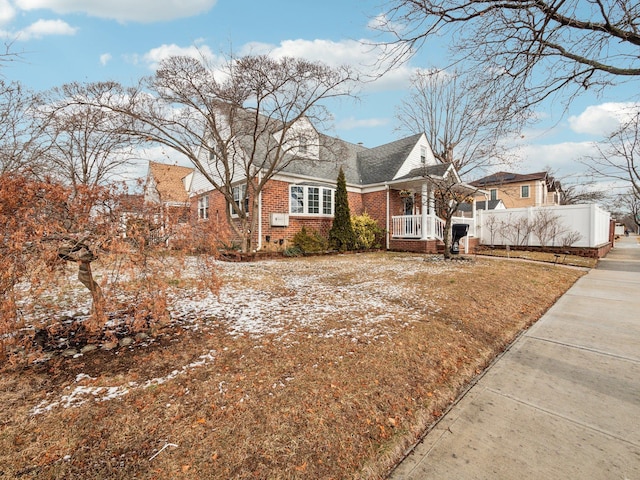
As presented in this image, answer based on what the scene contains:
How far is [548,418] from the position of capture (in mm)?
2287

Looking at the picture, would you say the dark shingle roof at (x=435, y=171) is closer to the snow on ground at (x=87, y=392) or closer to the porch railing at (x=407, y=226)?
the porch railing at (x=407, y=226)

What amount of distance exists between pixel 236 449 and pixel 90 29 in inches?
379

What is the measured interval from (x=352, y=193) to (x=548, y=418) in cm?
1355

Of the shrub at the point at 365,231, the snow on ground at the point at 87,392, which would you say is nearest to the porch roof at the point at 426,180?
the shrub at the point at 365,231

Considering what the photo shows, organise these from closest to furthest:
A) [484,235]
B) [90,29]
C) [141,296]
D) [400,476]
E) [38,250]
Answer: [400,476], [38,250], [141,296], [90,29], [484,235]

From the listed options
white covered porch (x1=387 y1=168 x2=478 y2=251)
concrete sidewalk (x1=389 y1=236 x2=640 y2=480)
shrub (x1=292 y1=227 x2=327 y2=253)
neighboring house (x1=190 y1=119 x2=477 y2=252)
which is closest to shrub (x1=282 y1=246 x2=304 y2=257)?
shrub (x1=292 y1=227 x2=327 y2=253)

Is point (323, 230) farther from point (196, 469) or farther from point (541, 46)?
point (196, 469)

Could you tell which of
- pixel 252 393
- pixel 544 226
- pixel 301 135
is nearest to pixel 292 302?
pixel 252 393

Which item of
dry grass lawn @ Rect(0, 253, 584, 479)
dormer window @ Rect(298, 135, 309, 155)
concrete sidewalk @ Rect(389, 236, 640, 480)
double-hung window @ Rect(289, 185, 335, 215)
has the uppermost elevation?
dormer window @ Rect(298, 135, 309, 155)

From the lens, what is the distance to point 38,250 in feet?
8.23

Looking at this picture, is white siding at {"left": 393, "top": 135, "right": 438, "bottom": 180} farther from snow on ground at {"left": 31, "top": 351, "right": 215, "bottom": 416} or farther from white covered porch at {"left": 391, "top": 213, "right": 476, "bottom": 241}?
snow on ground at {"left": 31, "top": 351, "right": 215, "bottom": 416}

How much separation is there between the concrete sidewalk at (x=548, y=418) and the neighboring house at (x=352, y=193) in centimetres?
792

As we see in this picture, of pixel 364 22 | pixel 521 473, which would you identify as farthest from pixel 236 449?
pixel 364 22

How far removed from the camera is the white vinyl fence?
1377 cm
